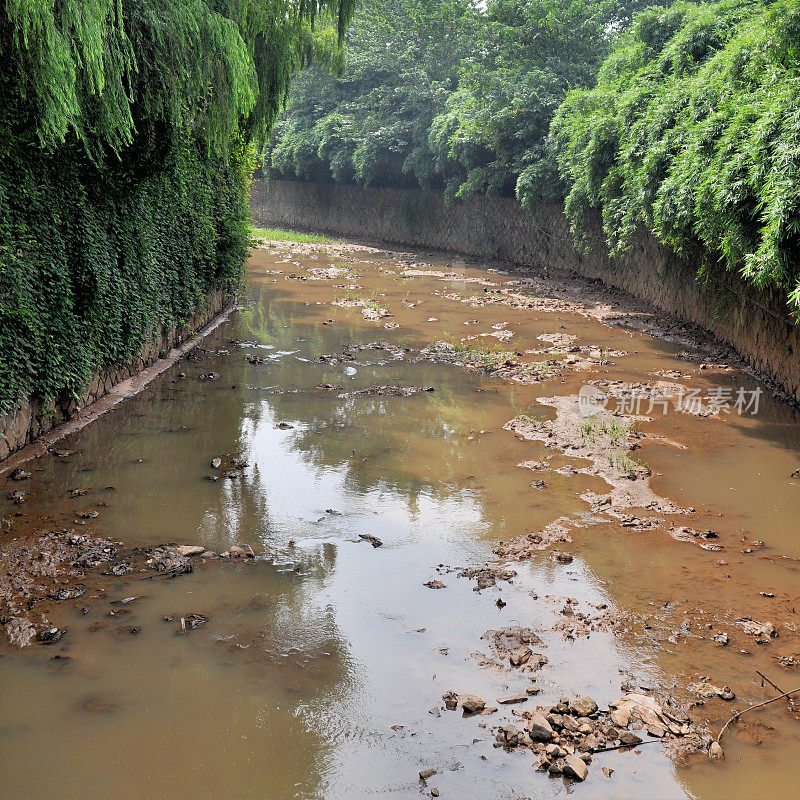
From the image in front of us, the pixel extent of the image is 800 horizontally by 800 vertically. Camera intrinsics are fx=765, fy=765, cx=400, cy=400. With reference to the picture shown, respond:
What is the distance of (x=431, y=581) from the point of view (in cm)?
486

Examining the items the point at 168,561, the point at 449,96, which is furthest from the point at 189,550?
the point at 449,96

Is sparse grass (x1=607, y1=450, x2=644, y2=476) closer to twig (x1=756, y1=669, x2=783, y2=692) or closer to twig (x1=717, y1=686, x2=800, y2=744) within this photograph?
twig (x1=756, y1=669, x2=783, y2=692)

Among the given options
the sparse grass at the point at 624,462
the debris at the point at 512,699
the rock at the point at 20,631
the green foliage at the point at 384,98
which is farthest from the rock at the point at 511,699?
the green foliage at the point at 384,98

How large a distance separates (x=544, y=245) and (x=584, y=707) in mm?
19037

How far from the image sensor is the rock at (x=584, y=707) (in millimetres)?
3559

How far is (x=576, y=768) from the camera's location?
3223 mm

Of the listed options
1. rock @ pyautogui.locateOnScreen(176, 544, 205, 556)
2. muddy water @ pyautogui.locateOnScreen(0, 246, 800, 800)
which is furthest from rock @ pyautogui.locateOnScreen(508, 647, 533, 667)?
rock @ pyautogui.locateOnScreen(176, 544, 205, 556)

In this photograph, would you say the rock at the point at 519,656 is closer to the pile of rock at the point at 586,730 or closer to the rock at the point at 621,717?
the pile of rock at the point at 586,730

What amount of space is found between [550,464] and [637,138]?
819 cm

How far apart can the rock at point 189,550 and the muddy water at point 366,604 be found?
0.49ft

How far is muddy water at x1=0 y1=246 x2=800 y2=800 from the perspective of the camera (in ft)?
10.7

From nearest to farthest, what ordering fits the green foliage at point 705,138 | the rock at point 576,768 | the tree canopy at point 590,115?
the rock at point 576,768
the green foliage at point 705,138
the tree canopy at point 590,115

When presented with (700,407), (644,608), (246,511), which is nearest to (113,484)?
(246,511)

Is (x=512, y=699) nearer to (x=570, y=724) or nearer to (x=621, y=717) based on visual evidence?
(x=570, y=724)
